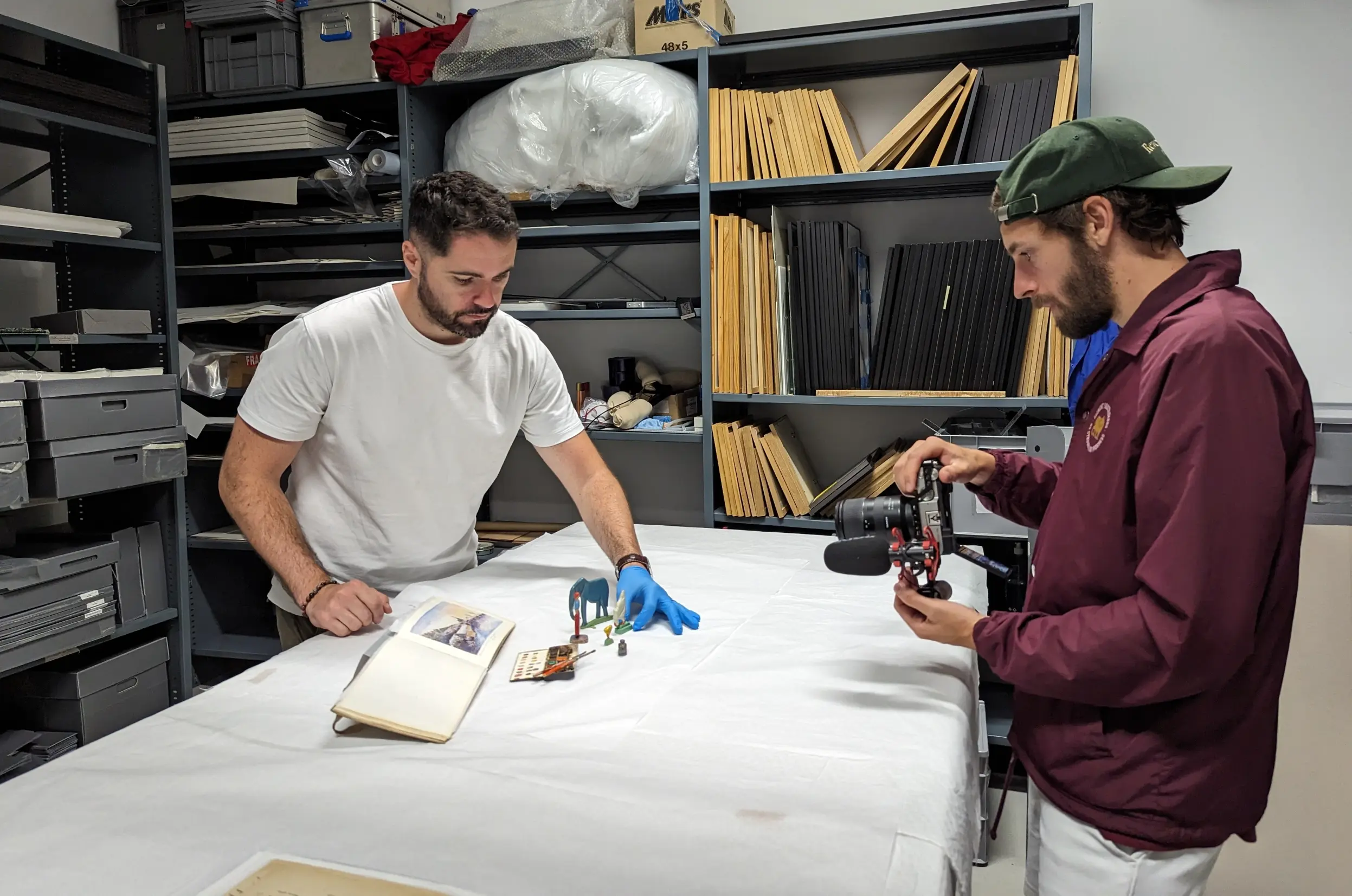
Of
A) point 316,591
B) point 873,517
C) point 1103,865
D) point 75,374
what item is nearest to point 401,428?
point 316,591

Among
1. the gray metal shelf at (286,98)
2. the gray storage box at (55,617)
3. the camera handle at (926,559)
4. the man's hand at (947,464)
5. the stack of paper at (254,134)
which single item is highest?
the gray metal shelf at (286,98)

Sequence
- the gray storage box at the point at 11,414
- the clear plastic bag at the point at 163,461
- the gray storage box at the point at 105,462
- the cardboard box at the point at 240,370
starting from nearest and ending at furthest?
the gray storage box at the point at 11,414 < the gray storage box at the point at 105,462 < the clear plastic bag at the point at 163,461 < the cardboard box at the point at 240,370

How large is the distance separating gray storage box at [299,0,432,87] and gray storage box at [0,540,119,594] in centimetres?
153

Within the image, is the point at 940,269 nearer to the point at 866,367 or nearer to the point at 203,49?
the point at 866,367

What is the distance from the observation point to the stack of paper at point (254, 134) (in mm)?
2926

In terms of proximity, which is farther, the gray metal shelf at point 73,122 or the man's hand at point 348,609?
the gray metal shelf at point 73,122

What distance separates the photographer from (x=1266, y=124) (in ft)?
8.11

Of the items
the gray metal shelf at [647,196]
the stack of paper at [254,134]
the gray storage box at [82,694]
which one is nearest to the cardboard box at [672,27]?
the gray metal shelf at [647,196]

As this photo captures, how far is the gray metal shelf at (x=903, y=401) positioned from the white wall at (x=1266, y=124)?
67 centimetres

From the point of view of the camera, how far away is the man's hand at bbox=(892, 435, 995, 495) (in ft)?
4.34

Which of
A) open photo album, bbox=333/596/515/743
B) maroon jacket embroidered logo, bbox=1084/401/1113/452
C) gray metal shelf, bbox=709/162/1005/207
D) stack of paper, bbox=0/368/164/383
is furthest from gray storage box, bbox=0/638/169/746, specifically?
maroon jacket embroidered logo, bbox=1084/401/1113/452

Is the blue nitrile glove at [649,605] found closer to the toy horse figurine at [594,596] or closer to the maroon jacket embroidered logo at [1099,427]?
the toy horse figurine at [594,596]

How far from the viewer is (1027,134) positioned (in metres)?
2.40

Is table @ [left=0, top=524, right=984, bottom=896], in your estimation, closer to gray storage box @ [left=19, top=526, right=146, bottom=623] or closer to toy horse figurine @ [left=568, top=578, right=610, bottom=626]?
toy horse figurine @ [left=568, top=578, right=610, bottom=626]
